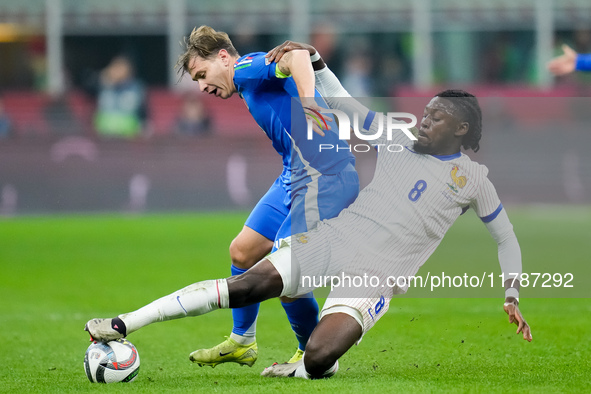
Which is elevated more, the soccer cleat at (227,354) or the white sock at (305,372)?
the white sock at (305,372)

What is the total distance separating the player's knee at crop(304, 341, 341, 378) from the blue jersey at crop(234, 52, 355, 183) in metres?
1.13

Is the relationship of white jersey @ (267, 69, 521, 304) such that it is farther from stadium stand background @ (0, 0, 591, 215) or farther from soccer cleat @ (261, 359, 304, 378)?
stadium stand background @ (0, 0, 591, 215)

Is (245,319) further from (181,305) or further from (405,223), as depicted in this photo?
(405,223)

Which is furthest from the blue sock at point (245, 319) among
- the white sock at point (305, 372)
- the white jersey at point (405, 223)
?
the white jersey at point (405, 223)

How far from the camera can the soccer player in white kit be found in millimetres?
5461

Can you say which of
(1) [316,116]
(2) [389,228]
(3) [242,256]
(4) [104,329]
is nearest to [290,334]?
(3) [242,256]

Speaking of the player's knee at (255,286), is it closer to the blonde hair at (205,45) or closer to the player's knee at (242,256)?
the player's knee at (242,256)

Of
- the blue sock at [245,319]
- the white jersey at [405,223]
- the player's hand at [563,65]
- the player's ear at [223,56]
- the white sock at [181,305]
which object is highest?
the player's ear at [223,56]

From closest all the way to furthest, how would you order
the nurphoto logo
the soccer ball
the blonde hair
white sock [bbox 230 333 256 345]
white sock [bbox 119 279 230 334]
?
white sock [bbox 119 279 230 334] < the soccer ball < the nurphoto logo < the blonde hair < white sock [bbox 230 333 256 345]

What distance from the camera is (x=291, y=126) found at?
6.04m

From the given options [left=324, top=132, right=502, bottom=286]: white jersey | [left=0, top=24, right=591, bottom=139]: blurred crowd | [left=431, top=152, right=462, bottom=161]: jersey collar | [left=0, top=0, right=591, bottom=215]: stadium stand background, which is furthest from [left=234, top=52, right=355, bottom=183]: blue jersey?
[left=0, top=24, right=591, bottom=139]: blurred crowd

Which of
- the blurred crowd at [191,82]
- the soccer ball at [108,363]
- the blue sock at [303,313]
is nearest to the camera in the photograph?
the soccer ball at [108,363]

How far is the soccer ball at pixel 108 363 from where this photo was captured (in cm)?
536

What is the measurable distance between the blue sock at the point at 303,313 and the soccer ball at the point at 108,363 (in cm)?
112
